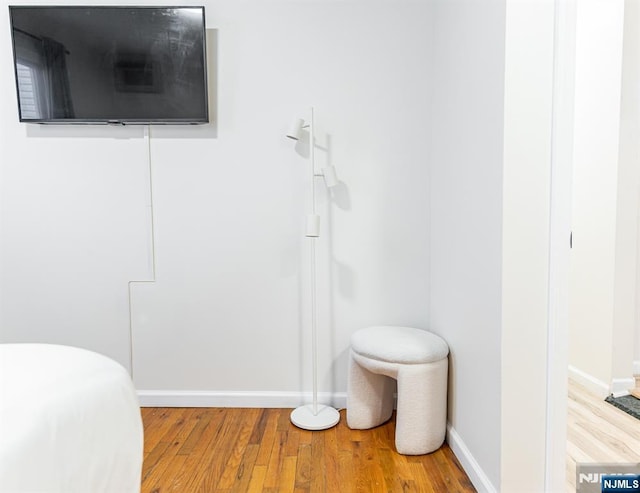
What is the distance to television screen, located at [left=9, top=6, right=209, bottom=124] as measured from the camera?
2318 millimetres

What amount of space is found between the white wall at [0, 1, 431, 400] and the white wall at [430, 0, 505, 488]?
216 millimetres

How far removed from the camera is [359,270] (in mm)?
2463

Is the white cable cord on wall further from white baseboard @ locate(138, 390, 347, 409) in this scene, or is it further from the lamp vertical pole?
the lamp vertical pole

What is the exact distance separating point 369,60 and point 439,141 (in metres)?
0.56

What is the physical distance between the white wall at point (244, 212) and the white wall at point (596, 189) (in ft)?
3.42

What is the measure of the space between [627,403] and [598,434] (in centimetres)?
50

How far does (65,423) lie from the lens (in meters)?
0.85

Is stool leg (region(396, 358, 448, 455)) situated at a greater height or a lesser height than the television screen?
lesser

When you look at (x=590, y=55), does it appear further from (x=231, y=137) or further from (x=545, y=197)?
(x=231, y=137)

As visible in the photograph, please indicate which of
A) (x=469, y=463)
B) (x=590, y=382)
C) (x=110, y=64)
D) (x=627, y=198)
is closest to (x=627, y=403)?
(x=590, y=382)

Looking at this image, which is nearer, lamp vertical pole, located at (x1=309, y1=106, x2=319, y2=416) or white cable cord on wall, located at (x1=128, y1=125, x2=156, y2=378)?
lamp vertical pole, located at (x1=309, y1=106, x2=319, y2=416)

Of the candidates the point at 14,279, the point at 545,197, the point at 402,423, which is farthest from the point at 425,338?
the point at 14,279

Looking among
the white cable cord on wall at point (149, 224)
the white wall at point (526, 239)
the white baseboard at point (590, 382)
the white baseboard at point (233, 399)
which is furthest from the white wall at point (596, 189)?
the white cable cord on wall at point (149, 224)

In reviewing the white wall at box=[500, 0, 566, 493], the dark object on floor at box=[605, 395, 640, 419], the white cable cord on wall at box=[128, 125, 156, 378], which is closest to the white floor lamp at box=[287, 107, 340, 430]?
the white cable cord on wall at box=[128, 125, 156, 378]
